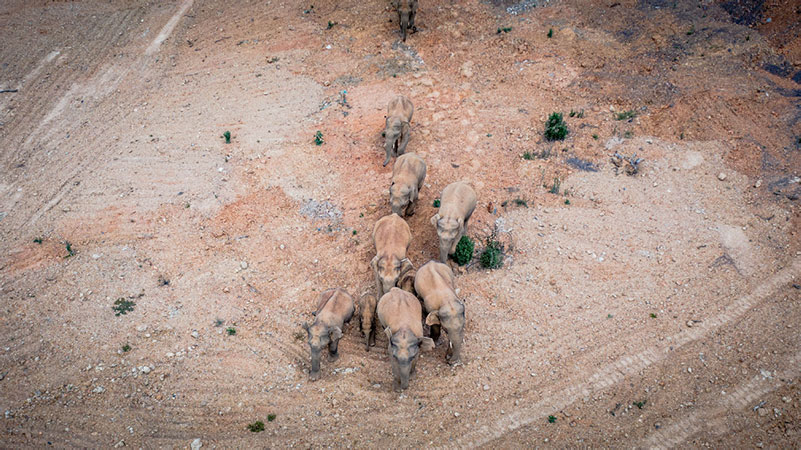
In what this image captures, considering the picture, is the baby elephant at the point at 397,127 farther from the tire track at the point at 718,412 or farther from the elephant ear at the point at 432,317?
the tire track at the point at 718,412

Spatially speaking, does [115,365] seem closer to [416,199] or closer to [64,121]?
[416,199]

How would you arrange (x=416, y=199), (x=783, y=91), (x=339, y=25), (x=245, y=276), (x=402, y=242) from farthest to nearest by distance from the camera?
(x=339, y=25) < (x=783, y=91) < (x=416, y=199) < (x=245, y=276) < (x=402, y=242)

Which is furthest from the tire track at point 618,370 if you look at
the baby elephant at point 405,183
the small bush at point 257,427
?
the baby elephant at point 405,183

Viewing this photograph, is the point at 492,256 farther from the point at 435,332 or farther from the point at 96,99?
the point at 96,99

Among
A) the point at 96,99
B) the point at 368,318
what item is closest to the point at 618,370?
the point at 368,318

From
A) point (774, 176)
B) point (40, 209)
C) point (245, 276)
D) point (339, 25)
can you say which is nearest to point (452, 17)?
point (339, 25)
